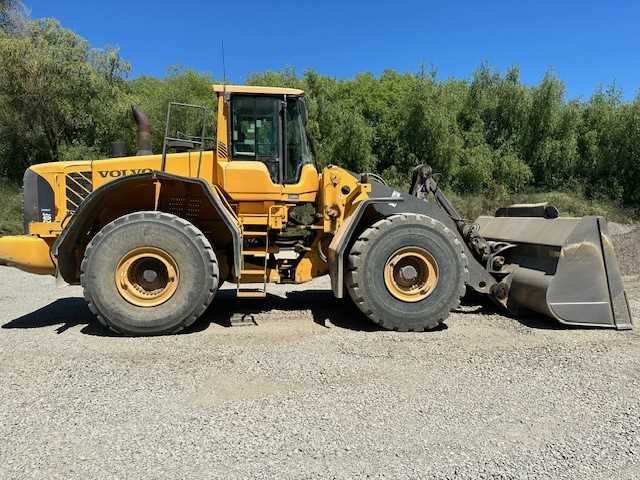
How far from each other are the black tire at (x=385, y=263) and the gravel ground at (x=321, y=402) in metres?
0.25

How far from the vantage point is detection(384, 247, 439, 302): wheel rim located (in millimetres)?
5649

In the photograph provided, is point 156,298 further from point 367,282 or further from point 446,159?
point 446,159

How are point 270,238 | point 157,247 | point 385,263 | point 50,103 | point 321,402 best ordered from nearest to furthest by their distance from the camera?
point 321,402 < point 157,247 < point 385,263 < point 270,238 < point 50,103

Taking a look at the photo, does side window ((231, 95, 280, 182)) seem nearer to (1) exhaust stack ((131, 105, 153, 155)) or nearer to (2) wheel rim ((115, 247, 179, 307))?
(1) exhaust stack ((131, 105, 153, 155))

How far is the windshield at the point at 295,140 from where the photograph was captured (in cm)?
612

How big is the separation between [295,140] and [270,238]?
4.11ft

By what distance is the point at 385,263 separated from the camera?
562 cm

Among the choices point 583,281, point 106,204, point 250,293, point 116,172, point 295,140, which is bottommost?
point 250,293

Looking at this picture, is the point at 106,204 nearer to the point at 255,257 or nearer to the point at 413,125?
the point at 255,257

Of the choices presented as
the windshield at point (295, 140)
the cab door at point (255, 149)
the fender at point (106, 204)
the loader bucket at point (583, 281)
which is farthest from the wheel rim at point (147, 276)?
the loader bucket at point (583, 281)

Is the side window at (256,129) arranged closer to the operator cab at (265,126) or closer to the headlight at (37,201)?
the operator cab at (265,126)

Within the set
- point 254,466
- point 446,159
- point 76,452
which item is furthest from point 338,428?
point 446,159

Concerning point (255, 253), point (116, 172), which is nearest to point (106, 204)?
point (116, 172)

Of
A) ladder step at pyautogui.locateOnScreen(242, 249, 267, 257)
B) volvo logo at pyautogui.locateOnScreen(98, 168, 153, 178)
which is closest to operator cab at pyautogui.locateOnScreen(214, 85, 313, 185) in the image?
ladder step at pyautogui.locateOnScreen(242, 249, 267, 257)
